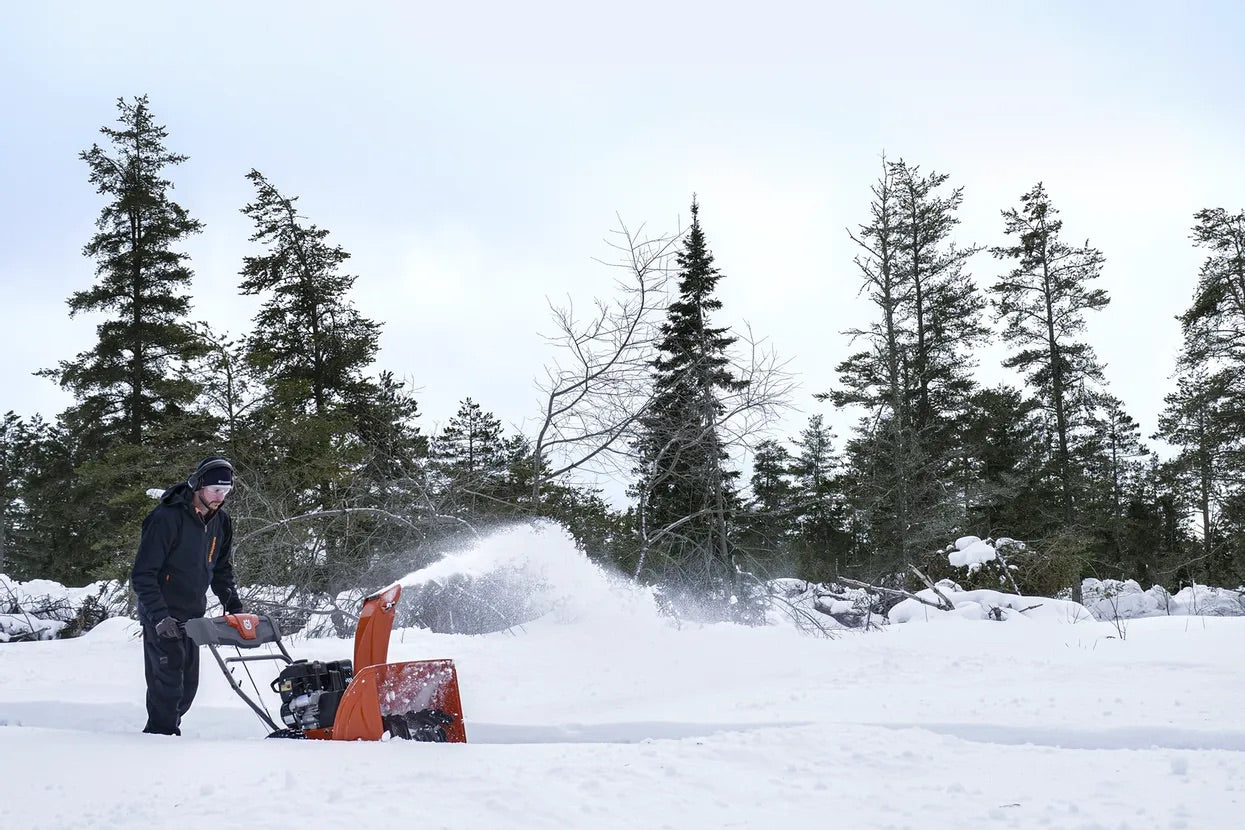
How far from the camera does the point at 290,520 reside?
10.8 m

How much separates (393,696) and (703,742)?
160 centimetres

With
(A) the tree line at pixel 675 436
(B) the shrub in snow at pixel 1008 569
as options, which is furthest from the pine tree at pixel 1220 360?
(B) the shrub in snow at pixel 1008 569

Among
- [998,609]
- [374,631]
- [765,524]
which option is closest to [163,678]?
[374,631]

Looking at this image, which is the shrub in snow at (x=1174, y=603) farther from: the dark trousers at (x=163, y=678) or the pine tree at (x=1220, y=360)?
the dark trousers at (x=163, y=678)

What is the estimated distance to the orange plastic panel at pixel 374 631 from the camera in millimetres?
4859

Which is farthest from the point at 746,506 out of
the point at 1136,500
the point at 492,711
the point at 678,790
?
the point at 1136,500

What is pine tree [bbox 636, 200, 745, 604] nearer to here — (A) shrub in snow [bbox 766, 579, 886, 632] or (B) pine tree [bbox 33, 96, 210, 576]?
(A) shrub in snow [bbox 766, 579, 886, 632]

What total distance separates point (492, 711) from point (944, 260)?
26.4 m

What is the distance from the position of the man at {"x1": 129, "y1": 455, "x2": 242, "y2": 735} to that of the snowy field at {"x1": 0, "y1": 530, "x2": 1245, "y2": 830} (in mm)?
350

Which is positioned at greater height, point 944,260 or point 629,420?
point 944,260

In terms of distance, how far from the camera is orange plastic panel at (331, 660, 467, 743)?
178 inches

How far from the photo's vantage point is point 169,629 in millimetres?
4965

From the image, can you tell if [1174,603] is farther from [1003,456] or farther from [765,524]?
[1003,456]

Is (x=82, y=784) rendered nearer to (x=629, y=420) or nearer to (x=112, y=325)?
(x=629, y=420)
